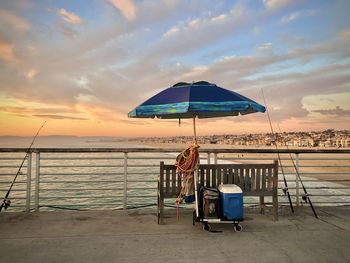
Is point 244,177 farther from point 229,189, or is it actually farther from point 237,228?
point 237,228

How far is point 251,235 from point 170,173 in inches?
59.0

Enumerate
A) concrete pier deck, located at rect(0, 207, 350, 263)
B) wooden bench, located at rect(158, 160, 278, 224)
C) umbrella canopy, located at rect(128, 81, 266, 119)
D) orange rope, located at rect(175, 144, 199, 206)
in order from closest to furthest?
concrete pier deck, located at rect(0, 207, 350, 263), umbrella canopy, located at rect(128, 81, 266, 119), orange rope, located at rect(175, 144, 199, 206), wooden bench, located at rect(158, 160, 278, 224)

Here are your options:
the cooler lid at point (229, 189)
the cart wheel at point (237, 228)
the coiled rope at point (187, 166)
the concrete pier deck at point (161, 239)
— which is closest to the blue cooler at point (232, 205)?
the cooler lid at point (229, 189)

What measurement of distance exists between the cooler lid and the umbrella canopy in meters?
1.16

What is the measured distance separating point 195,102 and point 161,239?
192 cm

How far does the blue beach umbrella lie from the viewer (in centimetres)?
398

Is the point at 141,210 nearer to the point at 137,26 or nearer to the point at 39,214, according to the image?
the point at 39,214

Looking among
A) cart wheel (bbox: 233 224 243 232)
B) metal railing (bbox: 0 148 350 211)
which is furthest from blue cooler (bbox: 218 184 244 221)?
metal railing (bbox: 0 148 350 211)

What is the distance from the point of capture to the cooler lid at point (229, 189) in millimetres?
4157

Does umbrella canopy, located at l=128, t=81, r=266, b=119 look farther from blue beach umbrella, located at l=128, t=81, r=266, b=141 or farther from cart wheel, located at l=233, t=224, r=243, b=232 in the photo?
cart wheel, located at l=233, t=224, r=243, b=232

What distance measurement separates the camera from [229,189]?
13.8ft

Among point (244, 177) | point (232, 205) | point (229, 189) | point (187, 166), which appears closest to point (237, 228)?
point (232, 205)

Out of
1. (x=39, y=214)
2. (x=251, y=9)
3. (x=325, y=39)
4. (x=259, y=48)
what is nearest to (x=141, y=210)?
(x=39, y=214)

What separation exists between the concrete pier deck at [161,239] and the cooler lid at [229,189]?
57cm
